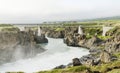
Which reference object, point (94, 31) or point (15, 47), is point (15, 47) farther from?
point (94, 31)

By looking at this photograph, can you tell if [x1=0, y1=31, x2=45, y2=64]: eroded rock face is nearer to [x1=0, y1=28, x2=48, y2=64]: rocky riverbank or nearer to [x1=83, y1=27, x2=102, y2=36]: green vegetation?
[x1=0, y1=28, x2=48, y2=64]: rocky riverbank

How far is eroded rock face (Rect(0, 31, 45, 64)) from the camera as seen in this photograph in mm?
104000

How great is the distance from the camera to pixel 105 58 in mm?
76875

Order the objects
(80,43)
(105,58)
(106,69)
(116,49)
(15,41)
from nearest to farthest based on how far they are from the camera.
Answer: (106,69)
(105,58)
(116,49)
(15,41)
(80,43)

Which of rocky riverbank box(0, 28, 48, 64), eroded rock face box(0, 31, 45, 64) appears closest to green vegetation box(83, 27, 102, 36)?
rocky riverbank box(0, 28, 48, 64)

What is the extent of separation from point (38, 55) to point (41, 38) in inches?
2304

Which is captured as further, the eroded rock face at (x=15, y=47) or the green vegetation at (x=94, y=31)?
the green vegetation at (x=94, y=31)

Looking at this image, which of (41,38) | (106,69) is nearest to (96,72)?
(106,69)

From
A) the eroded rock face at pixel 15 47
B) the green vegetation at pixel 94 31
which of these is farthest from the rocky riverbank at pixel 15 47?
the green vegetation at pixel 94 31

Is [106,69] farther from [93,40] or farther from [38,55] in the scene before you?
[93,40]

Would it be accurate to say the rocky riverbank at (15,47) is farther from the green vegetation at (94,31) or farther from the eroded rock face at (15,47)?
the green vegetation at (94,31)

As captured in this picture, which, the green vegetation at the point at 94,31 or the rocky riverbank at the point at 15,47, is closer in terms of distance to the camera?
the rocky riverbank at the point at 15,47

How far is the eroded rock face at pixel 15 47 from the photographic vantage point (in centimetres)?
10400

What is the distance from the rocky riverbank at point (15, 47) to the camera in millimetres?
104000
